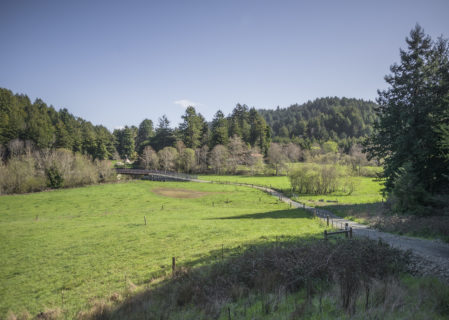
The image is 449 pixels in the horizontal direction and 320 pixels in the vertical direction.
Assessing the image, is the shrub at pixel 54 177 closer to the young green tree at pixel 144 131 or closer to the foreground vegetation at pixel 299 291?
the foreground vegetation at pixel 299 291

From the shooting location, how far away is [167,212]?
1272 inches

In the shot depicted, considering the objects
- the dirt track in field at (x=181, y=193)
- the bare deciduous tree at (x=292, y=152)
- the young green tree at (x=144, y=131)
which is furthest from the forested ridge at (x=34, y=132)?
the bare deciduous tree at (x=292, y=152)

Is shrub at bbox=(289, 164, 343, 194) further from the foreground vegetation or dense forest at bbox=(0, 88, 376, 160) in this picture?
the foreground vegetation

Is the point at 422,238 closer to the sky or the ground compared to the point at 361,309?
closer to the ground

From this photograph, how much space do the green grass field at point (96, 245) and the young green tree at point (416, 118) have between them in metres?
10.2

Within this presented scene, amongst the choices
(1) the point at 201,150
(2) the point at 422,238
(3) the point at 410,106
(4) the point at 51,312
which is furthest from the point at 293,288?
(1) the point at 201,150

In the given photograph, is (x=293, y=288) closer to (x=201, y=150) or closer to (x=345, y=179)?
(x=345, y=179)

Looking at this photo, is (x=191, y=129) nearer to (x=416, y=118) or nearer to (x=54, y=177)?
(x=54, y=177)

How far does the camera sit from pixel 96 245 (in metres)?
17.9

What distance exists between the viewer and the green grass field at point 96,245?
1105 cm

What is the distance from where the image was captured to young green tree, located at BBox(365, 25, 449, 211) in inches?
790

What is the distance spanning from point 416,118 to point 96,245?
31.4 meters

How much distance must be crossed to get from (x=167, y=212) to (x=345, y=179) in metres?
34.9

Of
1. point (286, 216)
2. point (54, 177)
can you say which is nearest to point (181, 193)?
point (286, 216)
